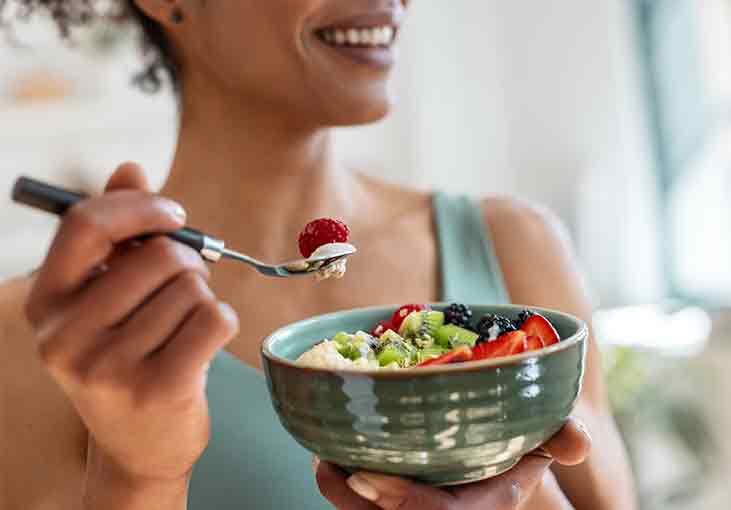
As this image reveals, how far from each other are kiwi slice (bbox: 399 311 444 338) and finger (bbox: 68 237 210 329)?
0.25 m

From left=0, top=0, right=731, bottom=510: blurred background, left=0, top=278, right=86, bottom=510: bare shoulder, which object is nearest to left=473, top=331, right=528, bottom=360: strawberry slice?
left=0, top=278, right=86, bottom=510: bare shoulder

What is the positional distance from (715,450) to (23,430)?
2.04 metres

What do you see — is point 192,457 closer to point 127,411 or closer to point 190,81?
point 127,411

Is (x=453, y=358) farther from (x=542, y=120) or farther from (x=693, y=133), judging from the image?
(x=542, y=120)

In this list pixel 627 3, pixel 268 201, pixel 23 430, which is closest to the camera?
pixel 23 430

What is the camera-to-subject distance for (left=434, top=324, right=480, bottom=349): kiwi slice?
0.64m

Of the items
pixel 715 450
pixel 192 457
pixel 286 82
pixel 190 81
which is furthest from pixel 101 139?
pixel 192 457

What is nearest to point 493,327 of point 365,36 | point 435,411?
point 435,411

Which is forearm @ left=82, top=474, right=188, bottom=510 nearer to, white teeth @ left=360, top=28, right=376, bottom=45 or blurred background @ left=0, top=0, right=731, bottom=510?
white teeth @ left=360, top=28, right=376, bottom=45

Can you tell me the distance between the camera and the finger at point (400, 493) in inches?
22.2

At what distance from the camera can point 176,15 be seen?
99 cm

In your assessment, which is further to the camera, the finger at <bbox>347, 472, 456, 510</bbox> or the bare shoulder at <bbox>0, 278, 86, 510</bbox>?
the bare shoulder at <bbox>0, 278, 86, 510</bbox>

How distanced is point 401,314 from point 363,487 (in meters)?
0.16

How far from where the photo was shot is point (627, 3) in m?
3.23
